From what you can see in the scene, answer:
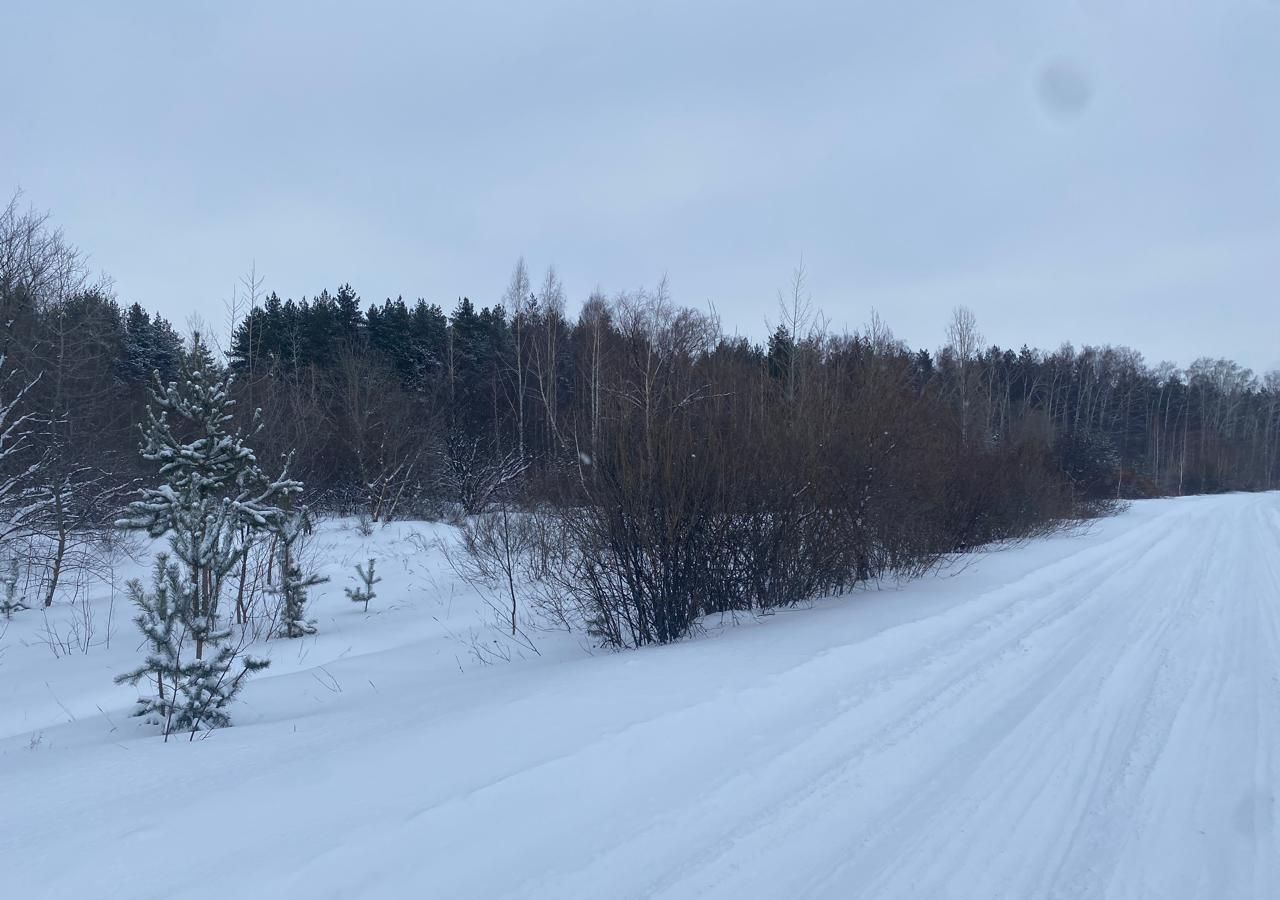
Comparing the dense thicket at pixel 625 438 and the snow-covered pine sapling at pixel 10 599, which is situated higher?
the dense thicket at pixel 625 438

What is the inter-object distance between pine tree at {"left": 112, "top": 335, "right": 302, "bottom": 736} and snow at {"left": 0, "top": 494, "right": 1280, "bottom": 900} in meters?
0.48

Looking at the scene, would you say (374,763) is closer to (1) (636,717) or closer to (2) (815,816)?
(1) (636,717)

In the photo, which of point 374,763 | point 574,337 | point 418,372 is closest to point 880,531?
point 374,763

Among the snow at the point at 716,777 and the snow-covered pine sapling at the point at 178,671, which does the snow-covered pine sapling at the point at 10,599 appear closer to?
the snow at the point at 716,777

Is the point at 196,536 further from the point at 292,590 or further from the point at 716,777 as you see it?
the point at 716,777

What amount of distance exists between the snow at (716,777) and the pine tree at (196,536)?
48 cm

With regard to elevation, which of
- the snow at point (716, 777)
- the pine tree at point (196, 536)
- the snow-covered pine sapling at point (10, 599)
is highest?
the pine tree at point (196, 536)

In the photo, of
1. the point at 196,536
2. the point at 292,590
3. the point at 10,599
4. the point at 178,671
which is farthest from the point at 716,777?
the point at 10,599

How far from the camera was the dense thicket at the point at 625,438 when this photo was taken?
33.5 feet

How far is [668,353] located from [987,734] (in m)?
7.90

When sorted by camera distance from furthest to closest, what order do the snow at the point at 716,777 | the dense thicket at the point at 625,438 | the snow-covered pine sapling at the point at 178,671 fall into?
1. the dense thicket at the point at 625,438
2. the snow-covered pine sapling at the point at 178,671
3. the snow at the point at 716,777

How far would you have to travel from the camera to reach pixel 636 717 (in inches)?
228

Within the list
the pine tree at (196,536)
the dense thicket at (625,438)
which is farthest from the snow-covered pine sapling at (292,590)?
the dense thicket at (625,438)

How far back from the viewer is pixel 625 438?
9773 millimetres
